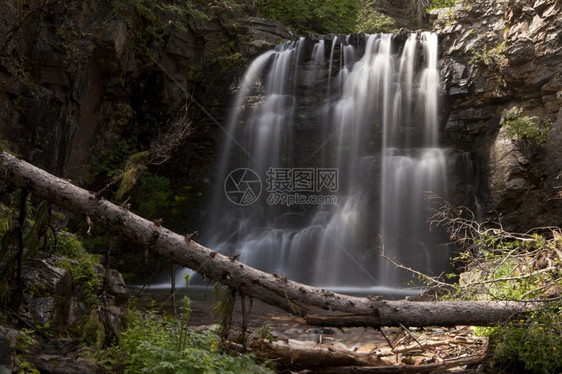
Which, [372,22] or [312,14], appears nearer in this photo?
[312,14]

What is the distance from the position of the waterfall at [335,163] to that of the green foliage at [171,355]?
28.4 feet

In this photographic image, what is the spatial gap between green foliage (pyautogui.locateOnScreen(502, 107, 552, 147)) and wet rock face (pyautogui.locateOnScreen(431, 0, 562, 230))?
0.36 ft

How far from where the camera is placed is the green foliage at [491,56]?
12812 mm

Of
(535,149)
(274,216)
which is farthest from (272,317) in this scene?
(535,149)

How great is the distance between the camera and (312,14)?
20.6 m

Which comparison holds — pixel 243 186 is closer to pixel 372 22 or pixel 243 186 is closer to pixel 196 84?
pixel 196 84

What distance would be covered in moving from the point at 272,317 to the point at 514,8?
10699 mm

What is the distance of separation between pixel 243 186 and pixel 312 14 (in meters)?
9.45

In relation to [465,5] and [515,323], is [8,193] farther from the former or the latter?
[465,5]

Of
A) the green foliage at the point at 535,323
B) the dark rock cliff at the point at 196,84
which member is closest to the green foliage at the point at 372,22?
the dark rock cliff at the point at 196,84

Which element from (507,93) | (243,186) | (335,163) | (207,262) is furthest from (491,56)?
(207,262)

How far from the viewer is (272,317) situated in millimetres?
8062

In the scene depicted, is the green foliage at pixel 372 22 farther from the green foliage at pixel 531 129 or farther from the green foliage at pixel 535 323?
the green foliage at pixel 535 323

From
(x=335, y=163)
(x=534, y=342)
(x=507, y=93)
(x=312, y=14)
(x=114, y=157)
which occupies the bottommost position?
(x=534, y=342)
